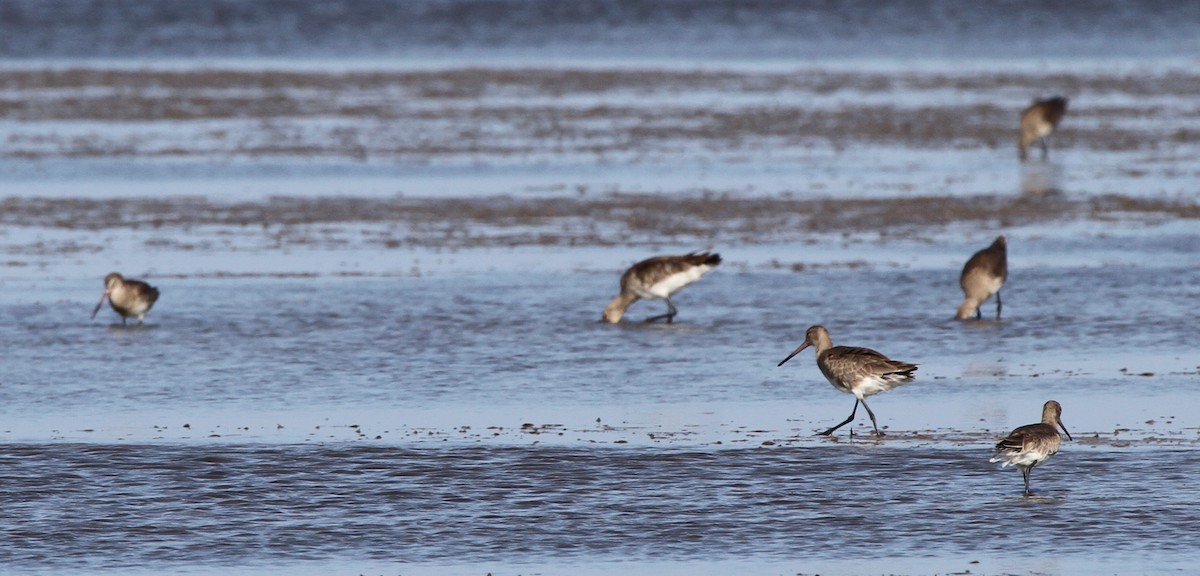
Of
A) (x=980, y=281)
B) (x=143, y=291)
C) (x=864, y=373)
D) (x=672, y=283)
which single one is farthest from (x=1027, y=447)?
(x=143, y=291)

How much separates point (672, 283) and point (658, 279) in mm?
188

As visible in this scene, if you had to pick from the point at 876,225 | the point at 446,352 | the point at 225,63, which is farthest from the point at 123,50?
the point at 446,352

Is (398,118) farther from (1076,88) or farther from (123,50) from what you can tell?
(123,50)

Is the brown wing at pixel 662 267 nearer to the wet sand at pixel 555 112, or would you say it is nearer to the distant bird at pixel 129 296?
the distant bird at pixel 129 296

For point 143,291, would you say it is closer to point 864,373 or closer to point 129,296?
point 129,296

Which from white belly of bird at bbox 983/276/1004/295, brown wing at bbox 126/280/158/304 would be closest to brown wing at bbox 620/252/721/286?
white belly of bird at bbox 983/276/1004/295

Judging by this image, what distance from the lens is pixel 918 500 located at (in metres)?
9.37

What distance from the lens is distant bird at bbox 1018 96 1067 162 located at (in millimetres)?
26625

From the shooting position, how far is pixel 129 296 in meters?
14.8

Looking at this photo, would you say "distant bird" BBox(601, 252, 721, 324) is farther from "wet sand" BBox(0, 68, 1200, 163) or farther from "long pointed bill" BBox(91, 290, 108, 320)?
"wet sand" BBox(0, 68, 1200, 163)

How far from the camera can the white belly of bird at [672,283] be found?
50.0ft

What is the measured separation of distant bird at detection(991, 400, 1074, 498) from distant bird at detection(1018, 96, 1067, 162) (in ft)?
57.3

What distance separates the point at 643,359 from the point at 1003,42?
37082 mm

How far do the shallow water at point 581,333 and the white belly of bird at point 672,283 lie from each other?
319 millimetres
